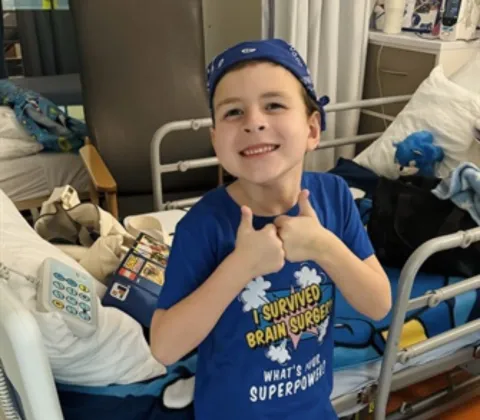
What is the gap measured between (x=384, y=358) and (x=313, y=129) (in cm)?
65

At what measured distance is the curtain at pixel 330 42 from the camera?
2.38 meters

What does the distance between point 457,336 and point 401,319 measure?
0.25m

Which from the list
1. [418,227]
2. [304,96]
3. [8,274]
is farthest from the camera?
[418,227]

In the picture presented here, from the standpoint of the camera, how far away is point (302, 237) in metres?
0.78

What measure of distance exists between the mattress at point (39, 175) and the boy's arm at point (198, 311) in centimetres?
199

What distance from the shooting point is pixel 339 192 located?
0.92 metres

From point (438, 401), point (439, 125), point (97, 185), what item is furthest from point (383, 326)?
point (97, 185)

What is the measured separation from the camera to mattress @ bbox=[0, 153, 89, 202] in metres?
2.58

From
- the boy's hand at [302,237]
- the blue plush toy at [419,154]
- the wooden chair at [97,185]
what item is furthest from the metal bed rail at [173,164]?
the boy's hand at [302,237]

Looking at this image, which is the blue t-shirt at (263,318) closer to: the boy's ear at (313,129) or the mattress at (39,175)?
→ the boy's ear at (313,129)

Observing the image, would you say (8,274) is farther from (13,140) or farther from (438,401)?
(13,140)

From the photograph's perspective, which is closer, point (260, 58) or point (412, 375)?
point (260, 58)

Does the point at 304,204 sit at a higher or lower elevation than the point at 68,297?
higher

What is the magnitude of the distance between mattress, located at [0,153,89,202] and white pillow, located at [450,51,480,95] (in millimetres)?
1724
